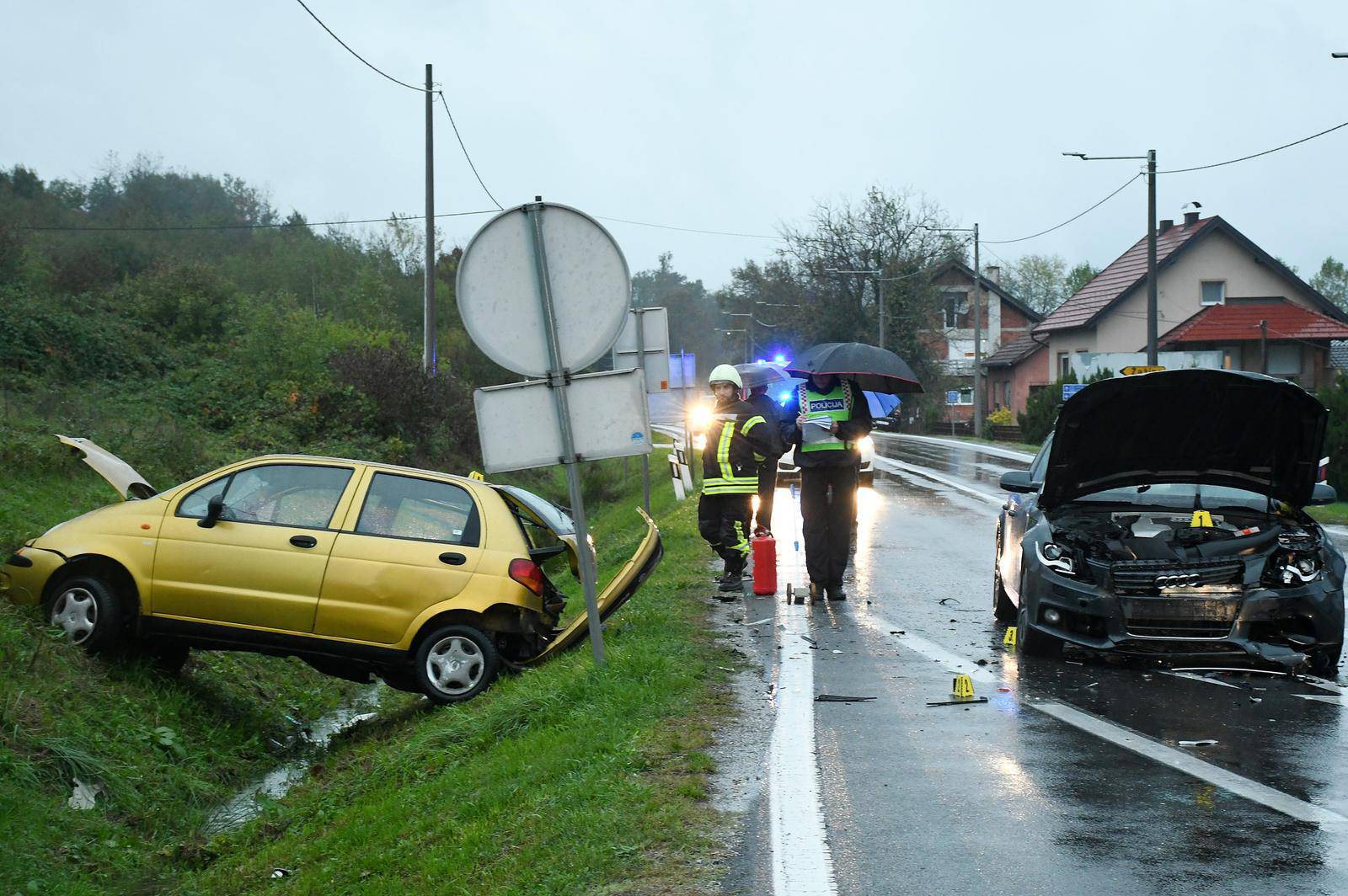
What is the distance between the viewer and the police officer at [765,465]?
11750 millimetres

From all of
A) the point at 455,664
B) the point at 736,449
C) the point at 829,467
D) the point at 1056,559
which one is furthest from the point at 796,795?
the point at 736,449

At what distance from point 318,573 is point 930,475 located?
20617 millimetres

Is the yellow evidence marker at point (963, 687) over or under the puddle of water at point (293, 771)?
over

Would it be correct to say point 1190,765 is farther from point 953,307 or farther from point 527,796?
point 953,307

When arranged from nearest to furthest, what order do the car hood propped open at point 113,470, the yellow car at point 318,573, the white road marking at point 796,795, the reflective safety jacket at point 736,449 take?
the white road marking at point 796,795 → the yellow car at point 318,573 → the car hood propped open at point 113,470 → the reflective safety jacket at point 736,449

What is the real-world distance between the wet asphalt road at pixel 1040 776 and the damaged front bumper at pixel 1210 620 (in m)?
0.21

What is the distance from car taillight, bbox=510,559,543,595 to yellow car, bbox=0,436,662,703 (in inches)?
0.4

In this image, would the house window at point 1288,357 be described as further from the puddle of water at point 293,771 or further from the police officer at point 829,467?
the puddle of water at point 293,771

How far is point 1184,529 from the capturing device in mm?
8539

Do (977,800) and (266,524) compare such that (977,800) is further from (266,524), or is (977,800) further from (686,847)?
(266,524)

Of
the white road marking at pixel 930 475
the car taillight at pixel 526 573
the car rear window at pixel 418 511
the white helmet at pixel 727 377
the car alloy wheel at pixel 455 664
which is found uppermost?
the white helmet at pixel 727 377

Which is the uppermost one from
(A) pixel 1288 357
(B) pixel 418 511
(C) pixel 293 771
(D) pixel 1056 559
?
(A) pixel 1288 357

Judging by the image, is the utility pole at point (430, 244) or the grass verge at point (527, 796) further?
the utility pole at point (430, 244)

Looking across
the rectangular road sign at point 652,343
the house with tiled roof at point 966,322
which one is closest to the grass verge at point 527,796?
the rectangular road sign at point 652,343
